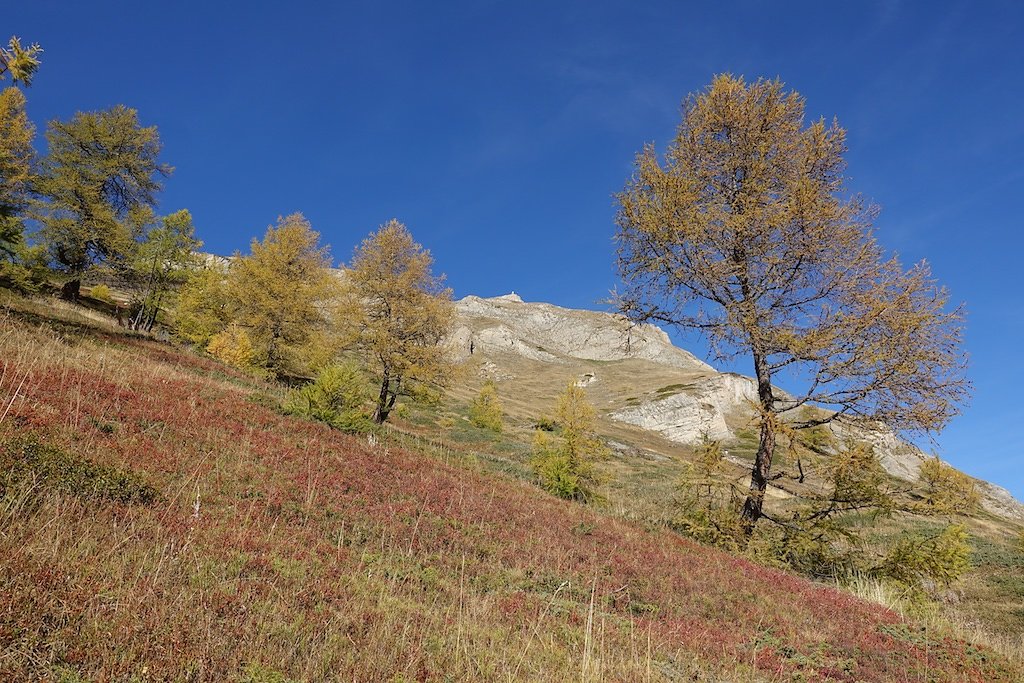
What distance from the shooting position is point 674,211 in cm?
1098

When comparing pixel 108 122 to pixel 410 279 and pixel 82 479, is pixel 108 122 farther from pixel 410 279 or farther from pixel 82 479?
pixel 82 479

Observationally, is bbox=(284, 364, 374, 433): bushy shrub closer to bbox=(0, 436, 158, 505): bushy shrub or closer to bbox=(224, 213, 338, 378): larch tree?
bbox=(0, 436, 158, 505): bushy shrub

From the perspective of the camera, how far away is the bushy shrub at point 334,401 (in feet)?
→ 44.7

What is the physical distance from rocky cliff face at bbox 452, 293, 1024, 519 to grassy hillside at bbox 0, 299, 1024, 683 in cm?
380

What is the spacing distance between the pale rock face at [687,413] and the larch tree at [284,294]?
210ft

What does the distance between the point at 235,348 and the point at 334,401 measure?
592 inches

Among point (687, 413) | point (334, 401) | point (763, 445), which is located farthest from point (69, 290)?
point (687, 413)

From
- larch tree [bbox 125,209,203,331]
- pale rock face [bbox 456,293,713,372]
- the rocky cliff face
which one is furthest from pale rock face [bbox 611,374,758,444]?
larch tree [bbox 125,209,203,331]

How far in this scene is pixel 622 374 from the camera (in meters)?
144

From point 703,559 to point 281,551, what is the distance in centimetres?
748

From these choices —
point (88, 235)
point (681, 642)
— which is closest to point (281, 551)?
point (681, 642)

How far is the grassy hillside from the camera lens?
344 centimetres

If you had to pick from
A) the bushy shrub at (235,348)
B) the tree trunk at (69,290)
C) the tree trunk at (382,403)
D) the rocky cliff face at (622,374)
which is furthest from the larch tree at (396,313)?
the tree trunk at (69,290)

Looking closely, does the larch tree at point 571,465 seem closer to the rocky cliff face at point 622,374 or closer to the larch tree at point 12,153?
the rocky cliff face at point 622,374
